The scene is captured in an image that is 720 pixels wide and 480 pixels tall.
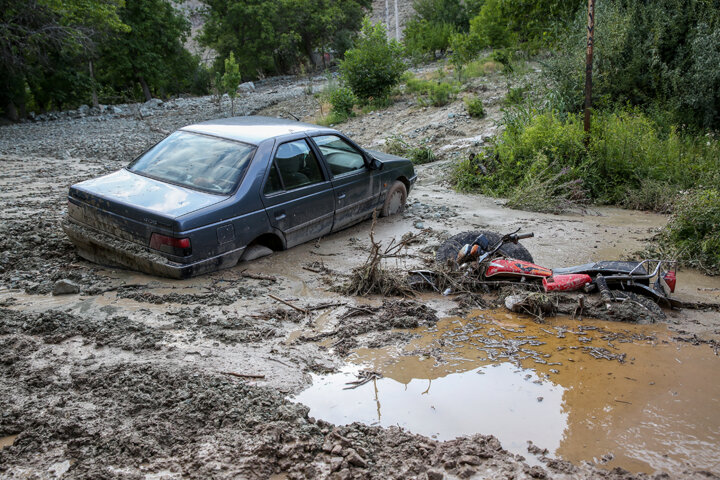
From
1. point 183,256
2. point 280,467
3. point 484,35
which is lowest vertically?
point 280,467

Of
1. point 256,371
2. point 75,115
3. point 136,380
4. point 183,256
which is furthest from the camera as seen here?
point 75,115

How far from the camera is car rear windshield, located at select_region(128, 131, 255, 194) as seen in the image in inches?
222

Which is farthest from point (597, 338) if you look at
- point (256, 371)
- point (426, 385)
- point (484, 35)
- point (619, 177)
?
point (484, 35)

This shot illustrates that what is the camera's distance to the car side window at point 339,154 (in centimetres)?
673

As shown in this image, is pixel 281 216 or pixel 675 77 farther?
pixel 675 77

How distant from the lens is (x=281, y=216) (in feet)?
19.6

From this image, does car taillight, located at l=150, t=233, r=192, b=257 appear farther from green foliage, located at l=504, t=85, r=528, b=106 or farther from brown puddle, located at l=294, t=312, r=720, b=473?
green foliage, located at l=504, t=85, r=528, b=106

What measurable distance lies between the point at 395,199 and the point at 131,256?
3.95 m

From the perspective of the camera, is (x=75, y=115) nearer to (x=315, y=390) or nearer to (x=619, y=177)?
(x=619, y=177)

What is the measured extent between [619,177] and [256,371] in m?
8.31

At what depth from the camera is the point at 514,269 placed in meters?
5.60

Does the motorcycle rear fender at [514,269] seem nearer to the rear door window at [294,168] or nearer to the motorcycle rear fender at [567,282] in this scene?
the motorcycle rear fender at [567,282]

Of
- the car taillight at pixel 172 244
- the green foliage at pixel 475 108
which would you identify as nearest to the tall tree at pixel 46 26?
the green foliage at pixel 475 108

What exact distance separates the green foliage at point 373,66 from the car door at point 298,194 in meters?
14.2
